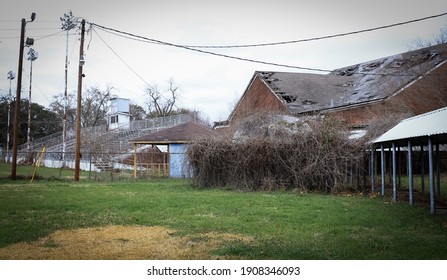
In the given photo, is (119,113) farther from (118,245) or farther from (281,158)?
(118,245)

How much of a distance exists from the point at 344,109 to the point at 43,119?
13.3 meters

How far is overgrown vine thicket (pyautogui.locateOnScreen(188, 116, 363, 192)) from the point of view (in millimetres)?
12492

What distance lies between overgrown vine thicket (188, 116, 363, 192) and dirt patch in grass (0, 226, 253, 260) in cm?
711

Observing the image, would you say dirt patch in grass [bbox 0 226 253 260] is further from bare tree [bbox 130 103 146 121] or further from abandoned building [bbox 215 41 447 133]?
bare tree [bbox 130 103 146 121]

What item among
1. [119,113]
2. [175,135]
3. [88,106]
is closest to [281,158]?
[175,135]

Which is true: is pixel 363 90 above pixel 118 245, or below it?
above

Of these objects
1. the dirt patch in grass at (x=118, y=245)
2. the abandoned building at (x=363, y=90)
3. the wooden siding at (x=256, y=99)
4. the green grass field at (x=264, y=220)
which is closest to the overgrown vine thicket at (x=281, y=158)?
the green grass field at (x=264, y=220)

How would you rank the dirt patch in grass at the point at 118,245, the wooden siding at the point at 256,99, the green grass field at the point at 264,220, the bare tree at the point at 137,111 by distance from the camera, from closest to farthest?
1. the dirt patch in grass at the point at 118,245
2. the green grass field at the point at 264,220
3. the wooden siding at the point at 256,99
4. the bare tree at the point at 137,111

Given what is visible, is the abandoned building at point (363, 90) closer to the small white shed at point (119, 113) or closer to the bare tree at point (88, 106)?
the bare tree at point (88, 106)

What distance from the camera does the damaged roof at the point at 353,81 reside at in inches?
484

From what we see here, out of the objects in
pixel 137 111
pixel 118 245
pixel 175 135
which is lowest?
pixel 118 245

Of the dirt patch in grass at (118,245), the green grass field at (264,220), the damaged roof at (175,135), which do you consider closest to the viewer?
the dirt patch in grass at (118,245)

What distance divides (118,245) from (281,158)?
8330 mm

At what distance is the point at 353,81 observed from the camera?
56.2 feet
